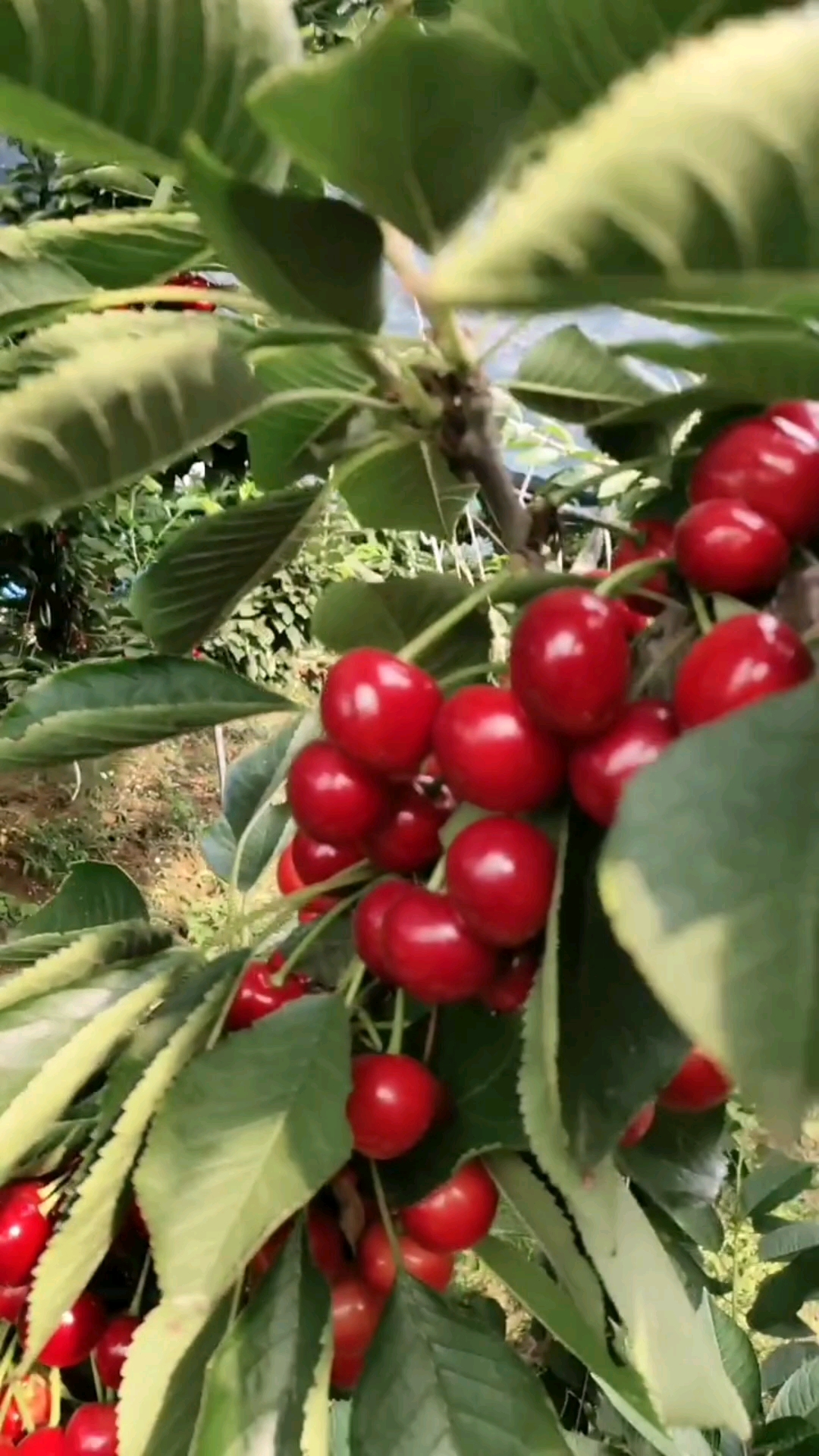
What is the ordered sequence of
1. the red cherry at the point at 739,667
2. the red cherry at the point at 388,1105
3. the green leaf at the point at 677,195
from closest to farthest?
the green leaf at the point at 677,195 < the red cherry at the point at 739,667 < the red cherry at the point at 388,1105

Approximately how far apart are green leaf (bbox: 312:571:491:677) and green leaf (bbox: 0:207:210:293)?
0.36ft

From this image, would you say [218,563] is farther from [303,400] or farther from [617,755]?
[617,755]

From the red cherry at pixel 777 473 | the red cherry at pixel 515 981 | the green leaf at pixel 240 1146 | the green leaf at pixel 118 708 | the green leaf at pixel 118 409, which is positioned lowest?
the green leaf at pixel 240 1146

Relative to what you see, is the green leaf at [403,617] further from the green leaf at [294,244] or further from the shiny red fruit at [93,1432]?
the shiny red fruit at [93,1432]

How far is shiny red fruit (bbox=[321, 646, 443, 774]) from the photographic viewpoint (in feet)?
1.03

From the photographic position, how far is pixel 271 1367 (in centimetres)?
36

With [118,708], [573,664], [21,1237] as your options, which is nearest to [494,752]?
[573,664]

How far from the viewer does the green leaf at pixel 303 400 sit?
0.39m

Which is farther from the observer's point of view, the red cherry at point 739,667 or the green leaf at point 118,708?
the green leaf at point 118,708

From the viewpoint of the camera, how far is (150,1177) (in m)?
0.33

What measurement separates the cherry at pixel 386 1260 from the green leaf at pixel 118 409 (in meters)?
0.25

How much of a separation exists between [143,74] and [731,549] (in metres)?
0.17

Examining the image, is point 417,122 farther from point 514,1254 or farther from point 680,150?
point 514,1254

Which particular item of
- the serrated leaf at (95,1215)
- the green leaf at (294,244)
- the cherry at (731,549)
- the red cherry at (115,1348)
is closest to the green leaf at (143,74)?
the green leaf at (294,244)
